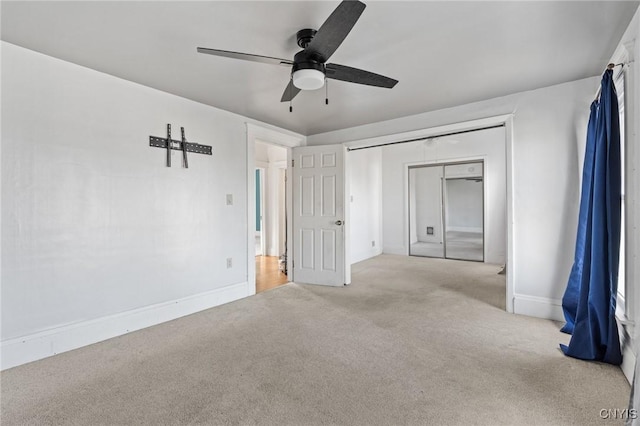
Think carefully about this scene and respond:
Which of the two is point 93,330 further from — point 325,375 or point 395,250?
point 395,250

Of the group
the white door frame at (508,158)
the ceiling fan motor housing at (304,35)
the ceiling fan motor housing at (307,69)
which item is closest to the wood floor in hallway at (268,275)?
the white door frame at (508,158)

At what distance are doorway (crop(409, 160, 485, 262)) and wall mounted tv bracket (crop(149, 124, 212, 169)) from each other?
4988 millimetres

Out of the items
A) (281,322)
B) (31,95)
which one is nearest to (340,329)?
(281,322)

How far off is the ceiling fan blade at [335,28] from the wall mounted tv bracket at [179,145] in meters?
2.09

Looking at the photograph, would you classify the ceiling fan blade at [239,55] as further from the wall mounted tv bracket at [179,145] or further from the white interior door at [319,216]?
the white interior door at [319,216]

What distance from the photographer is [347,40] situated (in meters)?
2.17

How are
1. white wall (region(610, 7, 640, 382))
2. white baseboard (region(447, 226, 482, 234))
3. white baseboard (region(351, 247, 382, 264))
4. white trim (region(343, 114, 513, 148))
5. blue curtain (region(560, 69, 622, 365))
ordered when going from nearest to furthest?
white wall (region(610, 7, 640, 382))
blue curtain (region(560, 69, 622, 365))
white trim (region(343, 114, 513, 148))
white baseboard (region(351, 247, 382, 264))
white baseboard (region(447, 226, 482, 234))

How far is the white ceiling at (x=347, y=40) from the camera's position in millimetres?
1845

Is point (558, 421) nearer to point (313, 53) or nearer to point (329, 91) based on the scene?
point (313, 53)

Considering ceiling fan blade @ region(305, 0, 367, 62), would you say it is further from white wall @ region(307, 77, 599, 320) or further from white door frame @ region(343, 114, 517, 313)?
white wall @ region(307, 77, 599, 320)

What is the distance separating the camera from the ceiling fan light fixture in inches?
74.0

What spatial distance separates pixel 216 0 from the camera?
5.76 feet

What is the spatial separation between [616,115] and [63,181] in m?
4.29

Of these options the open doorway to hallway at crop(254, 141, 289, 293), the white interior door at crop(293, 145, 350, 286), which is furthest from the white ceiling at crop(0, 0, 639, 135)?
the open doorway to hallway at crop(254, 141, 289, 293)
